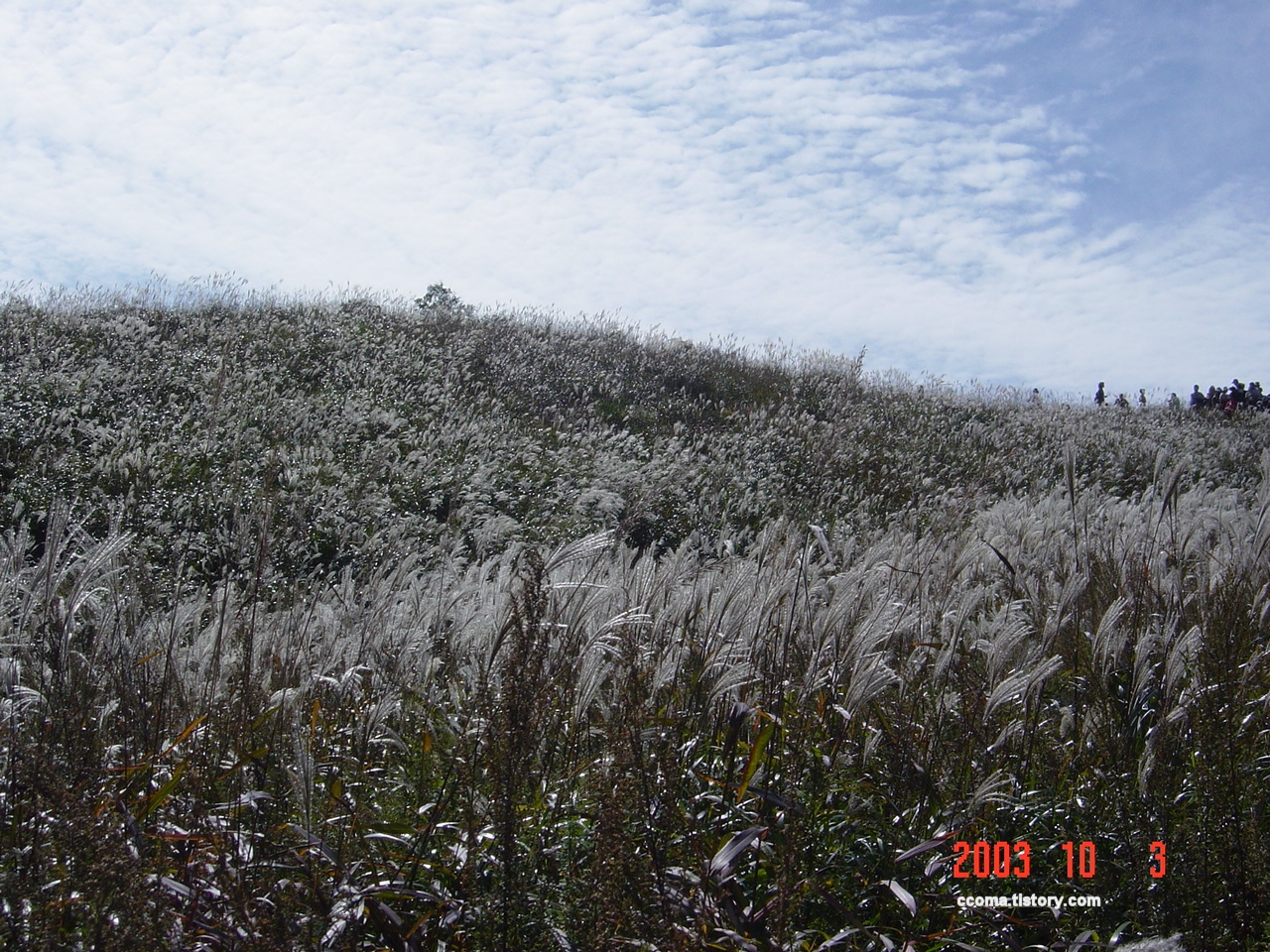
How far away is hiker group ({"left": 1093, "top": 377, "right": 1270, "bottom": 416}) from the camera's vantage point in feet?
68.3

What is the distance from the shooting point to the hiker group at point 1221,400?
20.8 meters

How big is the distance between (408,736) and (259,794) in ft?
3.36

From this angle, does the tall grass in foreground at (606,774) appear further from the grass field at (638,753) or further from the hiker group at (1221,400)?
the hiker group at (1221,400)

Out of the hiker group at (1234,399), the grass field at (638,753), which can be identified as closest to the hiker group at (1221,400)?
the hiker group at (1234,399)
